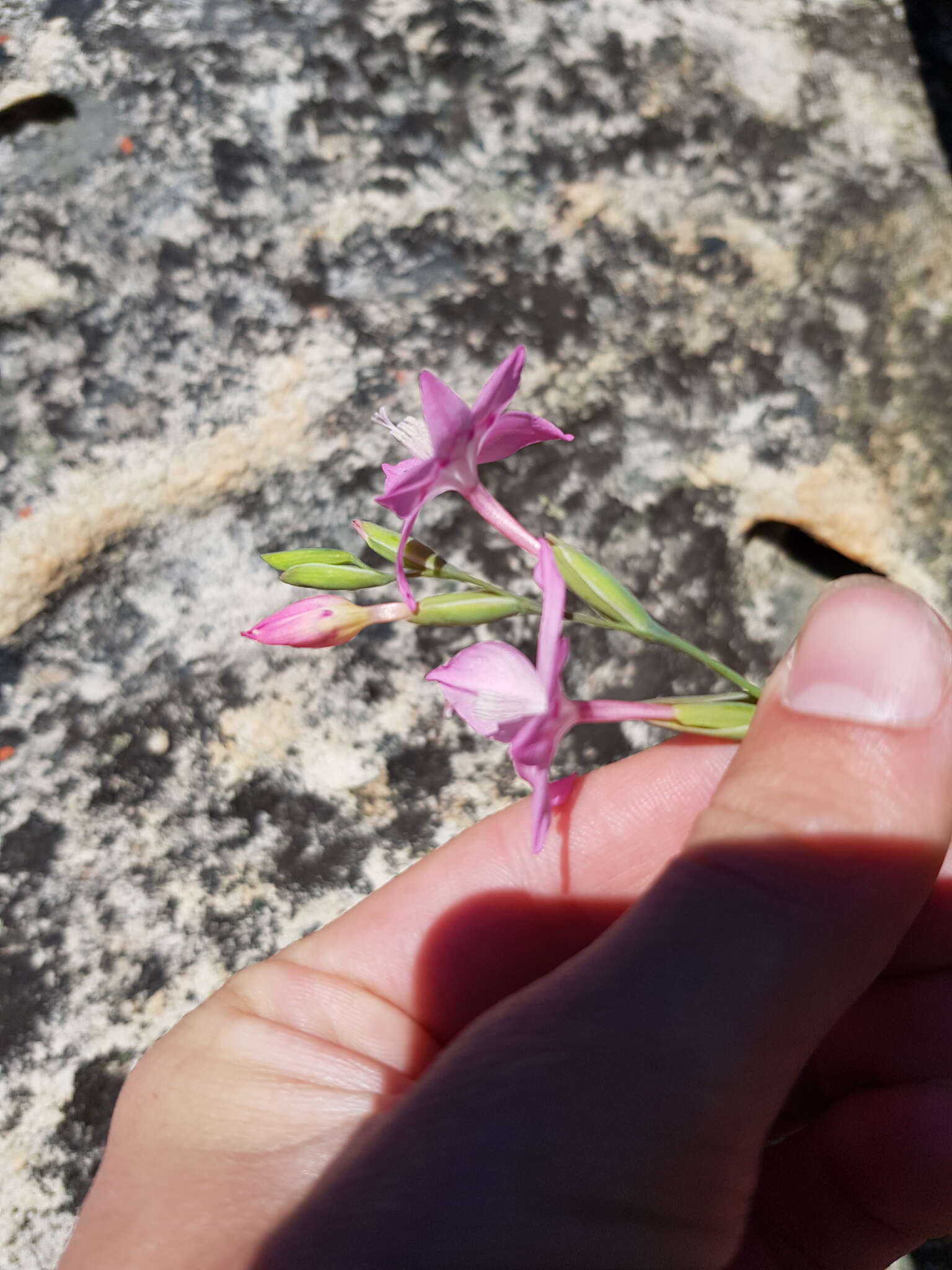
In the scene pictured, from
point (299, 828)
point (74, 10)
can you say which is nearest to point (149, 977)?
point (299, 828)

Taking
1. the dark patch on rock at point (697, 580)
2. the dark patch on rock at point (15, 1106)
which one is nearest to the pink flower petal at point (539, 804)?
the dark patch on rock at point (697, 580)

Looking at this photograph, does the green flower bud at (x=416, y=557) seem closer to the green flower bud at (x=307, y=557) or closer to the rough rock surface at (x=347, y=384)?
the green flower bud at (x=307, y=557)

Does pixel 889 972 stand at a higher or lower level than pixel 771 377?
lower

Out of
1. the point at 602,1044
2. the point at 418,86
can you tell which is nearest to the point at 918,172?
the point at 418,86

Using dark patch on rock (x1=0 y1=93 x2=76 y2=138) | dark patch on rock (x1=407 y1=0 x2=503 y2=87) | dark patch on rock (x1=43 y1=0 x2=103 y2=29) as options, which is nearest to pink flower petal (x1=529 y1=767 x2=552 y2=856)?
dark patch on rock (x1=407 y1=0 x2=503 y2=87)

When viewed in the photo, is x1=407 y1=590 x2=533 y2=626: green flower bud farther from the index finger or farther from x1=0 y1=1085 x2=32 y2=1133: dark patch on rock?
x1=0 y1=1085 x2=32 y2=1133: dark patch on rock

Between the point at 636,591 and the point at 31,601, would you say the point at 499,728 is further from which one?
the point at 31,601
